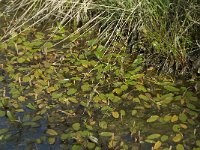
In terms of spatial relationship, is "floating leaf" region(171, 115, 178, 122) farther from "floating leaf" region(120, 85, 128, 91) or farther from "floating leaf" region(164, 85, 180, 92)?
"floating leaf" region(120, 85, 128, 91)

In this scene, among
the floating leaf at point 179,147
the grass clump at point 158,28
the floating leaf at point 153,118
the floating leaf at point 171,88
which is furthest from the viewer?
the grass clump at point 158,28

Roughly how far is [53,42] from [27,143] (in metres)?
1.29

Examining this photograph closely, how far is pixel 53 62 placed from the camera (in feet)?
10.00

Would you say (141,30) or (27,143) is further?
(141,30)

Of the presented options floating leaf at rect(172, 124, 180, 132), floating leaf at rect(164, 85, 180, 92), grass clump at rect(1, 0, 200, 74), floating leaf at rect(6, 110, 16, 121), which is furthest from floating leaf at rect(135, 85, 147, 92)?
floating leaf at rect(6, 110, 16, 121)

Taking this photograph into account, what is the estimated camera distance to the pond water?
227 cm

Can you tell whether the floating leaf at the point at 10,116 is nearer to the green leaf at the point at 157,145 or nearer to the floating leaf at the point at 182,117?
the green leaf at the point at 157,145

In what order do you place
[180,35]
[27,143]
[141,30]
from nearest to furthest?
[27,143] → [180,35] → [141,30]

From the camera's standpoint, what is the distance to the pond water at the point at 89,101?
2266 millimetres

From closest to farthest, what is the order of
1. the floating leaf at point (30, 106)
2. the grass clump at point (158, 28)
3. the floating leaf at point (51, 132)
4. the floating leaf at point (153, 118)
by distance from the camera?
the floating leaf at point (51, 132) → the floating leaf at point (153, 118) → the floating leaf at point (30, 106) → the grass clump at point (158, 28)

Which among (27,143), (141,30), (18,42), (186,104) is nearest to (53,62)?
(18,42)

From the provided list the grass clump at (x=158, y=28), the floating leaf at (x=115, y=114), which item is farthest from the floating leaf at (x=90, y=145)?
the grass clump at (x=158, y=28)

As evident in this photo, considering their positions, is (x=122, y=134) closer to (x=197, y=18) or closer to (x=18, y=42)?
(x=197, y=18)

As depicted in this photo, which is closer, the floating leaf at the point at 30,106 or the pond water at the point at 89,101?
the pond water at the point at 89,101
